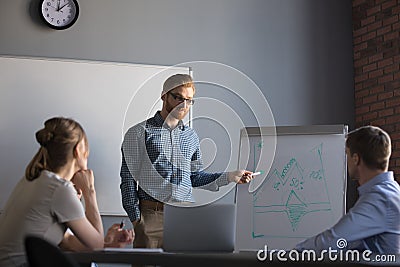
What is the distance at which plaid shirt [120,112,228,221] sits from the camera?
13.3 feet

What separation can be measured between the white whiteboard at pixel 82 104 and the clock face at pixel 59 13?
0.26 meters

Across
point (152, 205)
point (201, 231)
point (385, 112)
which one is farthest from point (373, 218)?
point (385, 112)

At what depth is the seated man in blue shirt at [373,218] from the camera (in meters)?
2.85

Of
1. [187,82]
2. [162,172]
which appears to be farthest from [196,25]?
[162,172]

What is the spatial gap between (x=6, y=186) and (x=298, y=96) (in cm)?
222

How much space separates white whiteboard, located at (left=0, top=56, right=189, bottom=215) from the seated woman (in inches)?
72.6

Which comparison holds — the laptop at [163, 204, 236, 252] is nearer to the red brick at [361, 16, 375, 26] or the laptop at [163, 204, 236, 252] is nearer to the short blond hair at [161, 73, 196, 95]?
the short blond hair at [161, 73, 196, 95]

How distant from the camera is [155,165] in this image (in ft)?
13.4

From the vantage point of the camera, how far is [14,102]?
15.4 feet

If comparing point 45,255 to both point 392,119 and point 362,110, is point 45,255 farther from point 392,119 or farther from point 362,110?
point 362,110

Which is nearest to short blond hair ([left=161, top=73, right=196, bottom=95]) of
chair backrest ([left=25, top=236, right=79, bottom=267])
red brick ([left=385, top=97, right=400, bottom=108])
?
red brick ([left=385, top=97, right=400, bottom=108])

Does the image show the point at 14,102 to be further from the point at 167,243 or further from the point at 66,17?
the point at 167,243

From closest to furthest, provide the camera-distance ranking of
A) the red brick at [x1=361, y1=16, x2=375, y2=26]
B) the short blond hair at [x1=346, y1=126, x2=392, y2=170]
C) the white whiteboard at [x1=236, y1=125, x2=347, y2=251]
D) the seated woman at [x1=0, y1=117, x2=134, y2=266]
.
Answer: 1. the seated woman at [x1=0, y1=117, x2=134, y2=266]
2. the short blond hair at [x1=346, y1=126, x2=392, y2=170]
3. the white whiteboard at [x1=236, y1=125, x2=347, y2=251]
4. the red brick at [x1=361, y1=16, x2=375, y2=26]

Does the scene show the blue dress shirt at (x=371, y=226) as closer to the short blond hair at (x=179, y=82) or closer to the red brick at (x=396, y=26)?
the short blond hair at (x=179, y=82)
